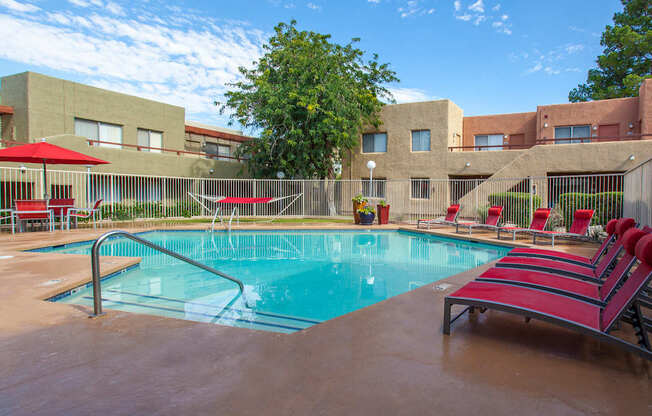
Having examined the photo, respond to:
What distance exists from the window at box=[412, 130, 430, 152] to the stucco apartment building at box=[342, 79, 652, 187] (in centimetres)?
5

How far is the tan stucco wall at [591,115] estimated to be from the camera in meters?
18.0

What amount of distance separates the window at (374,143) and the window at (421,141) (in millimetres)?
1724

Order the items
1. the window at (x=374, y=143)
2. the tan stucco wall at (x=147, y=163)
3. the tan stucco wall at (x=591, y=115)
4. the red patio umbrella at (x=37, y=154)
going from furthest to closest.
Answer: the window at (x=374, y=143) → the tan stucco wall at (x=591, y=115) → the tan stucco wall at (x=147, y=163) → the red patio umbrella at (x=37, y=154)

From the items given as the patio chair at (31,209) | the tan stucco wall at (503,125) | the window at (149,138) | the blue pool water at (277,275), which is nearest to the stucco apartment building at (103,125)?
the window at (149,138)

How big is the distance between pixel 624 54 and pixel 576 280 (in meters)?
30.9

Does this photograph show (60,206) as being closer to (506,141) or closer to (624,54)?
(506,141)

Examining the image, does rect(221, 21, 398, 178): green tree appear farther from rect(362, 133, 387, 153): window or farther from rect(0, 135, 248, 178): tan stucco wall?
rect(0, 135, 248, 178): tan stucco wall

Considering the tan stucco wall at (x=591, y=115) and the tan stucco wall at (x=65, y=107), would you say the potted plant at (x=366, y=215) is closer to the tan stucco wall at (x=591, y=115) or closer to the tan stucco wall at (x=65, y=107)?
the tan stucco wall at (x=591, y=115)

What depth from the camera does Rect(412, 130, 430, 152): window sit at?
19562 millimetres

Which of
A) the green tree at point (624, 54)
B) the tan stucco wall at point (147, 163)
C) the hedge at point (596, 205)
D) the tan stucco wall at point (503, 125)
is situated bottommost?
the hedge at point (596, 205)

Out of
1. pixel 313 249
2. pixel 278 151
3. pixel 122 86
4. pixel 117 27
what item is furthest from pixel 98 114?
pixel 313 249

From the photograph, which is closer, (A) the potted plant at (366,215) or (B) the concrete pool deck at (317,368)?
(B) the concrete pool deck at (317,368)

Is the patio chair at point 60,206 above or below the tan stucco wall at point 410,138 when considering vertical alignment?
below

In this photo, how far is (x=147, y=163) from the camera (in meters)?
18.0
